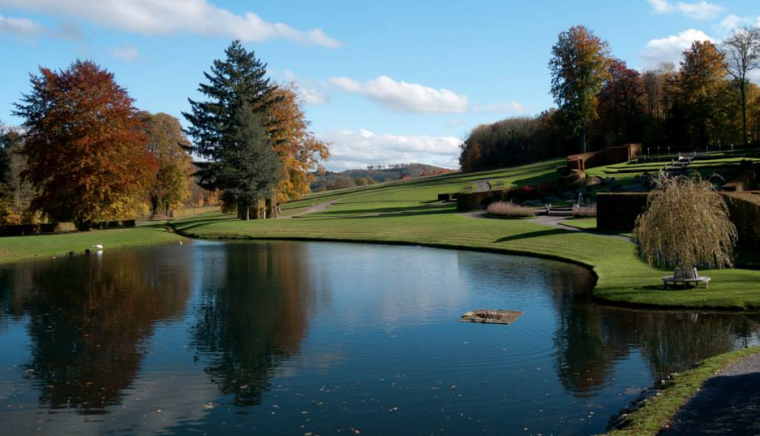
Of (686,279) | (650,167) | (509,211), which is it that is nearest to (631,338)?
(686,279)

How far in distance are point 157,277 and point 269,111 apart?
117 ft

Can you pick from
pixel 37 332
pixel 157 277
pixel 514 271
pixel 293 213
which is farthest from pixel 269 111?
pixel 37 332

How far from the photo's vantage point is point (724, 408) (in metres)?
8.25

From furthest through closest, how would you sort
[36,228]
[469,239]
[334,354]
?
[36,228] < [469,239] < [334,354]

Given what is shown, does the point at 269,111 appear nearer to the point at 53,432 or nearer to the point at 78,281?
the point at 78,281

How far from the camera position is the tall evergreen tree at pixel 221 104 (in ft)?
179

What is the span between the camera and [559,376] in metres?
11.3

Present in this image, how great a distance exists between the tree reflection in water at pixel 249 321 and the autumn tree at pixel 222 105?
28.2 meters

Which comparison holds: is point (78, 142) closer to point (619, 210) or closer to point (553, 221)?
point (553, 221)

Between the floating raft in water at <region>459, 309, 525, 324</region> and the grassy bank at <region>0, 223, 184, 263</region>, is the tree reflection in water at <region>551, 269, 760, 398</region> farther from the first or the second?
the grassy bank at <region>0, 223, 184, 263</region>

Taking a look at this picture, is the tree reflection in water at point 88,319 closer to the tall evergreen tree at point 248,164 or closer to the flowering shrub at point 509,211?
the tall evergreen tree at point 248,164

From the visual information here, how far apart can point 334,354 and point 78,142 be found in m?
38.7

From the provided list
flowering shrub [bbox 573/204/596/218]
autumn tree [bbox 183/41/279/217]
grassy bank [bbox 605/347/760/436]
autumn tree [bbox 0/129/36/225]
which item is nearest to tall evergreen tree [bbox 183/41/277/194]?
autumn tree [bbox 183/41/279/217]

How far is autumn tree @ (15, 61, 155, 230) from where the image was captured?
45344mm
